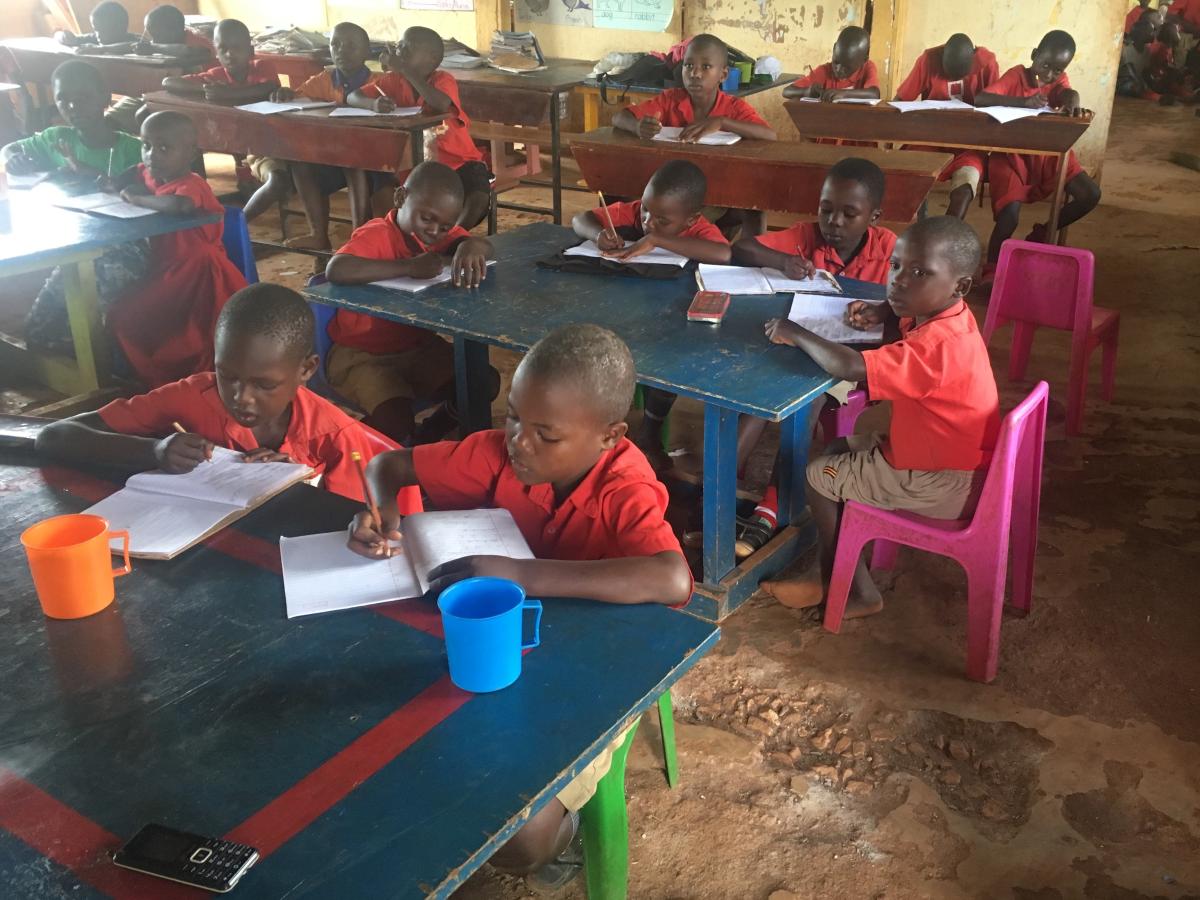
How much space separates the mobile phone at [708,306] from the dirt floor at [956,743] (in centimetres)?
80

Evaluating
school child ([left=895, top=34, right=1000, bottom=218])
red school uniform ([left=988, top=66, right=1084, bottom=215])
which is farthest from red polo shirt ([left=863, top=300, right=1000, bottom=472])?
school child ([left=895, top=34, right=1000, bottom=218])

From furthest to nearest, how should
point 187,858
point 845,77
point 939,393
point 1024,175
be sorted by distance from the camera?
point 845,77 < point 1024,175 < point 939,393 < point 187,858

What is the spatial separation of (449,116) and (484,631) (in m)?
4.53

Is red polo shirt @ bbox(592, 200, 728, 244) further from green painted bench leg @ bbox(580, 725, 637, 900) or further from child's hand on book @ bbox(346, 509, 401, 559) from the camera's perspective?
green painted bench leg @ bbox(580, 725, 637, 900)

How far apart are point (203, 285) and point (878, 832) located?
2908mm

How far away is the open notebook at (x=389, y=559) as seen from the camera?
4.66ft

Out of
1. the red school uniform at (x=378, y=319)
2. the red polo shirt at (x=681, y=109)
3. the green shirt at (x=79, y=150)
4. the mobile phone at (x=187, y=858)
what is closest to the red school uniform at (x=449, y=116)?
the red polo shirt at (x=681, y=109)

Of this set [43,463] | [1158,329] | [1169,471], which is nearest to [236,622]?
[43,463]

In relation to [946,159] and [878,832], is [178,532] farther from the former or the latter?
[946,159]

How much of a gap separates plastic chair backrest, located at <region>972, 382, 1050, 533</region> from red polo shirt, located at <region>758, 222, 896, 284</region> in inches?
30.0

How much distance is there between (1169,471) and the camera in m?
3.59

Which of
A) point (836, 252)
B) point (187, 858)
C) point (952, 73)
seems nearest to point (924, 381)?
point (836, 252)

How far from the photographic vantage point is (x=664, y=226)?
10.9 ft

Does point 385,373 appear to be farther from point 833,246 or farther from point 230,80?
point 230,80
